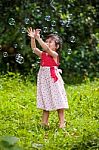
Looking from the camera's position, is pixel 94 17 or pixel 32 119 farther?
pixel 94 17

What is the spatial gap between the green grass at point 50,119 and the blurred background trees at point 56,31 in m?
0.83

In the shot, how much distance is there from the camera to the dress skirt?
20.5 ft

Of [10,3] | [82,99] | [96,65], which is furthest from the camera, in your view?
[96,65]

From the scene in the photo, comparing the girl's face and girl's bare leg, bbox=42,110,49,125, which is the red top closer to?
the girl's face

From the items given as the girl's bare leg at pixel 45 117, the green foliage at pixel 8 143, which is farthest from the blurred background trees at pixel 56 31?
the green foliage at pixel 8 143

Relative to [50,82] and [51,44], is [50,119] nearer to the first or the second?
[50,82]

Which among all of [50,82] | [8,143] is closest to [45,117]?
[50,82]

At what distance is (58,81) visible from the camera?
630cm

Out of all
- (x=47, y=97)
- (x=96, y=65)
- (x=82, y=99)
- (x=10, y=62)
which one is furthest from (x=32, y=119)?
(x=96, y=65)

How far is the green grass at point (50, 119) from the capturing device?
5405 mm

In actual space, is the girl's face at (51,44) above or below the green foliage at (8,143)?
above

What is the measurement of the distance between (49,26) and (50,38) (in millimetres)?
4519

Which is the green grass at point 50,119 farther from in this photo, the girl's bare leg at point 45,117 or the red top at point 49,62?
the red top at point 49,62

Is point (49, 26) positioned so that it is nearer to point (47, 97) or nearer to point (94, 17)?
point (94, 17)
